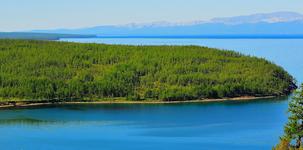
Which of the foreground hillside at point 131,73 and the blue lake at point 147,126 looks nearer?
the blue lake at point 147,126

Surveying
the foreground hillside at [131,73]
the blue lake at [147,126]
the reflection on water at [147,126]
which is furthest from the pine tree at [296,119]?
the foreground hillside at [131,73]

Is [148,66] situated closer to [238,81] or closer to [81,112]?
[238,81]

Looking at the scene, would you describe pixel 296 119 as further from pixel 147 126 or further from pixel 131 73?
pixel 131 73

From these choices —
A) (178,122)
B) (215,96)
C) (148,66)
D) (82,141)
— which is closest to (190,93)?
(215,96)

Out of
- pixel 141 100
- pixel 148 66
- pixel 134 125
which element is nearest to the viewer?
pixel 134 125

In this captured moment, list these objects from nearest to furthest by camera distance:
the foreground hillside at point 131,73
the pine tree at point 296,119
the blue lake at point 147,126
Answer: the pine tree at point 296,119 < the blue lake at point 147,126 < the foreground hillside at point 131,73

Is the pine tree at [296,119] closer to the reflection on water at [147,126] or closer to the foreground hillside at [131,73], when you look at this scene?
the reflection on water at [147,126]
